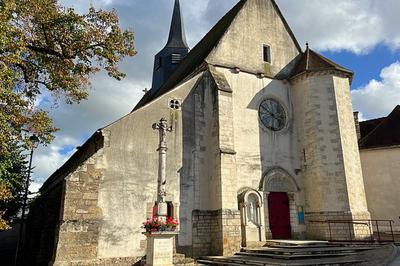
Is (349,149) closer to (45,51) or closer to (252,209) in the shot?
(252,209)

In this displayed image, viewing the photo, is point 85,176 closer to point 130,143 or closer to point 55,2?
point 130,143

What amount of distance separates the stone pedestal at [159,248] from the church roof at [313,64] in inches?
422

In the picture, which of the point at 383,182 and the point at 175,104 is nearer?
the point at 175,104

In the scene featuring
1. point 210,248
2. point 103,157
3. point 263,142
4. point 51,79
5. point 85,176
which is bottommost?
point 210,248

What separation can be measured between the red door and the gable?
19.5 feet

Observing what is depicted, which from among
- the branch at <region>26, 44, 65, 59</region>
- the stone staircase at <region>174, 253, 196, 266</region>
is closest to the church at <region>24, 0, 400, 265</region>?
the stone staircase at <region>174, 253, 196, 266</region>

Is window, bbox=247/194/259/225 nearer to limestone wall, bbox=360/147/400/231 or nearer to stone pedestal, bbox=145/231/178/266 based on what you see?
stone pedestal, bbox=145/231/178/266

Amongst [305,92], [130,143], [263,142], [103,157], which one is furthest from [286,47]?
[103,157]

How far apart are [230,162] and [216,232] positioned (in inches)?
105

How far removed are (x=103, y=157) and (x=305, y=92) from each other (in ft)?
32.1

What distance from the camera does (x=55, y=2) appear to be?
10359mm

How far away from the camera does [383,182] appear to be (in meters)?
17.9

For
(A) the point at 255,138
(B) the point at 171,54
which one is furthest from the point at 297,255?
(B) the point at 171,54

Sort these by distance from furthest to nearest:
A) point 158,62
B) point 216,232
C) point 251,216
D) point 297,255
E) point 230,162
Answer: point 158,62 < point 251,216 < point 230,162 < point 216,232 < point 297,255
